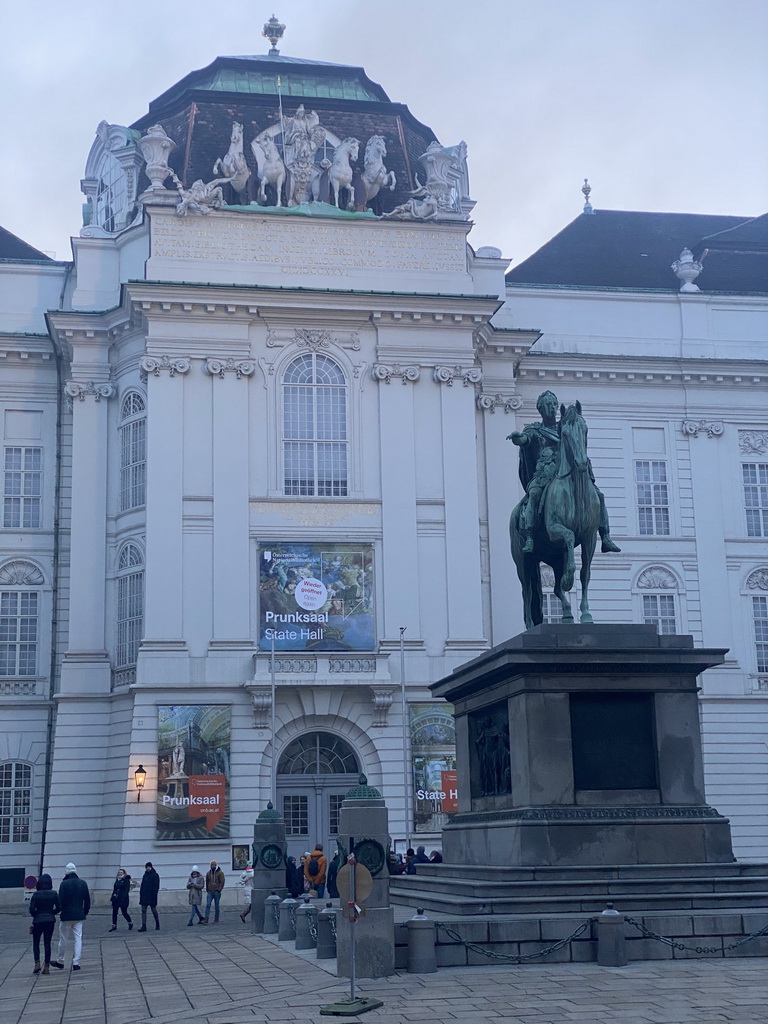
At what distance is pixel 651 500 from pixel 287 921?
2497cm

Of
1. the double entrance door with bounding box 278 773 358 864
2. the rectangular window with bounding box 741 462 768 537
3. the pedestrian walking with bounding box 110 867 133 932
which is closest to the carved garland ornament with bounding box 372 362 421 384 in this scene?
the double entrance door with bounding box 278 773 358 864

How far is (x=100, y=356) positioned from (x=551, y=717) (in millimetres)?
25624

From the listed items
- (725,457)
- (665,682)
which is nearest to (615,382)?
(725,457)

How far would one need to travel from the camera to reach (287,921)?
71.9ft

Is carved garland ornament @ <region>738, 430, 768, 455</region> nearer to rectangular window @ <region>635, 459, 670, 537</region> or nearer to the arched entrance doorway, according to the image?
rectangular window @ <region>635, 459, 670, 537</region>

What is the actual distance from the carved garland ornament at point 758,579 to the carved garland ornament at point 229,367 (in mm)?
16736

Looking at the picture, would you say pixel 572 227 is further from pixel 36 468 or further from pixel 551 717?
pixel 551 717

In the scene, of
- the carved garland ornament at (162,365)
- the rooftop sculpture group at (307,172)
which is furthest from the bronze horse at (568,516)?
the rooftop sculpture group at (307,172)

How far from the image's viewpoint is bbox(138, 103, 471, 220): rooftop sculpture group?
1581 inches

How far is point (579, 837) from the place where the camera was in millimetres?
17672

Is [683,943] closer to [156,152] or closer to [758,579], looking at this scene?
[758,579]

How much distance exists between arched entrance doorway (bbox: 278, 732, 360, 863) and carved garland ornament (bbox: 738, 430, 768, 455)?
53.7 ft

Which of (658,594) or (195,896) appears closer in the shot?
(195,896)

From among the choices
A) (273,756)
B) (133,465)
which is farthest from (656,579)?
(133,465)
